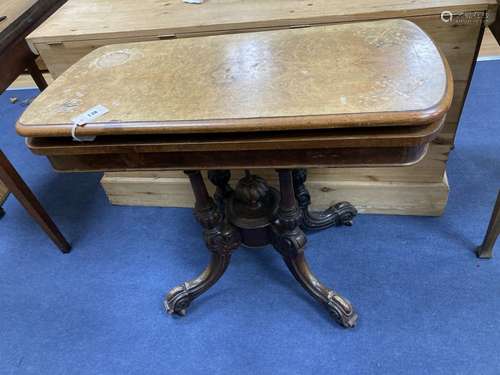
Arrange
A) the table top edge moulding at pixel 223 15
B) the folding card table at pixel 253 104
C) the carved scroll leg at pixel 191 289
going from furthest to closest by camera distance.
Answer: the carved scroll leg at pixel 191 289
the table top edge moulding at pixel 223 15
the folding card table at pixel 253 104

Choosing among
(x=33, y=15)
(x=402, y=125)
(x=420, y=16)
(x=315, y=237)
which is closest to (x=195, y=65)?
(x=402, y=125)

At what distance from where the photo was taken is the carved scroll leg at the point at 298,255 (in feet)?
3.51

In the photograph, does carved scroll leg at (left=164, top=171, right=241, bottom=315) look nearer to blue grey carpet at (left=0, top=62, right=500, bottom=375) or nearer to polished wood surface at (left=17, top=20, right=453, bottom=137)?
blue grey carpet at (left=0, top=62, right=500, bottom=375)

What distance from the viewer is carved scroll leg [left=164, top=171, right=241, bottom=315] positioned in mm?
1077

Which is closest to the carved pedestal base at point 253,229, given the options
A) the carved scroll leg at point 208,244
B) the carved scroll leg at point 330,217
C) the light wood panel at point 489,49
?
the carved scroll leg at point 208,244

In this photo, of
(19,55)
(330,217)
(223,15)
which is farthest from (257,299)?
(19,55)

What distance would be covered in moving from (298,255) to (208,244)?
0.87 feet

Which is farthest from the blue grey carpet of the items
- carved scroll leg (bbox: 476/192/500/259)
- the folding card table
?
the folding card table

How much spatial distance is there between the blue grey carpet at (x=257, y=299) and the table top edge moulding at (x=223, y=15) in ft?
2.40

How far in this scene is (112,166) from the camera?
80cm

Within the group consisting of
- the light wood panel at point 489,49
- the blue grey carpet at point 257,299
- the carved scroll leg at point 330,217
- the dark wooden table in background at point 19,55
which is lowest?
the blue grey carpet at point 257,299

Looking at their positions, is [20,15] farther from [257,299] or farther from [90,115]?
[257,299]

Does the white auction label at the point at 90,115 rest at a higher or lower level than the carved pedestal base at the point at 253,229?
higher

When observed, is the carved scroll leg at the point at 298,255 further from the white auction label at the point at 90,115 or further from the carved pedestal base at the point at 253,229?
the white auction label at the point at 90,115
